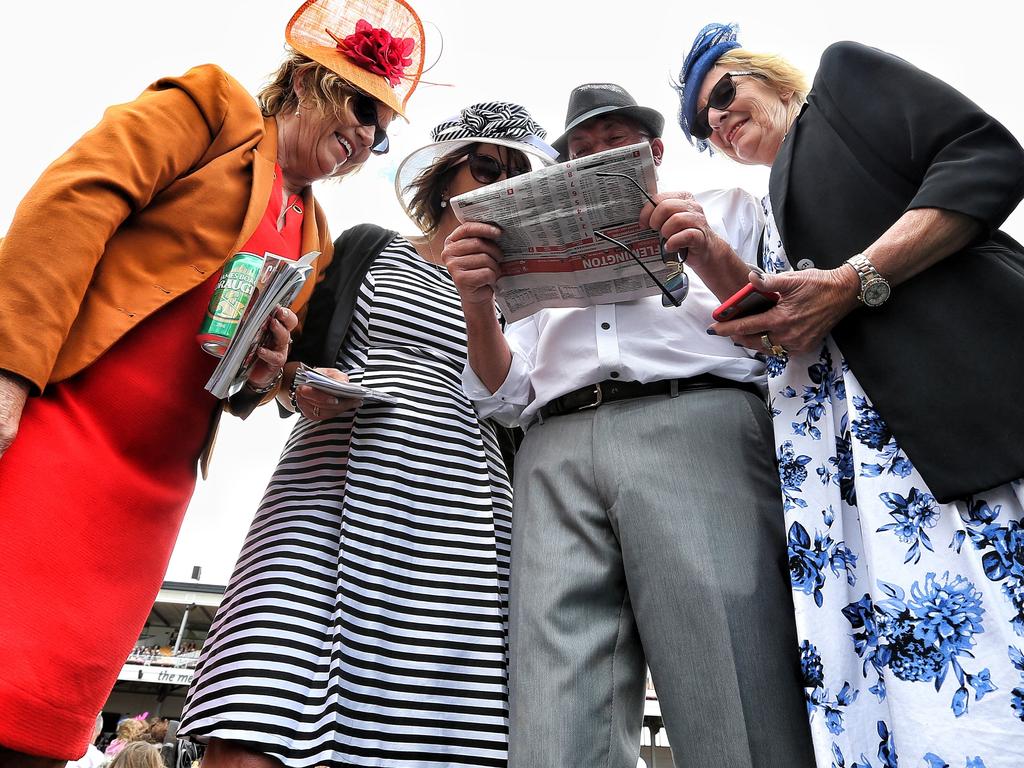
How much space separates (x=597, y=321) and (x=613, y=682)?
0.79 metres

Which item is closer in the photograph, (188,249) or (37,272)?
(37,272)

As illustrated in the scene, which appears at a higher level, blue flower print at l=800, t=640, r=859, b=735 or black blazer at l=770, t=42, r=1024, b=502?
black blazer at l=770, t=42, r=1024, b=502

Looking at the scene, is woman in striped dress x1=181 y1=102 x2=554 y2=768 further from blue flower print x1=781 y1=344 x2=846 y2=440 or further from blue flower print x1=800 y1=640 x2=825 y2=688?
blue flower print x1=781 y1=344 x2=846 y2=440

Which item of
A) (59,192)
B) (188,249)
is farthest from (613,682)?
(59,192)

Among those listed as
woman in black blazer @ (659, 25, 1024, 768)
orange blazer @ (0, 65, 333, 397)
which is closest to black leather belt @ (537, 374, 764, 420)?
woman in black blazer @ (659, 25, 1024, 768)

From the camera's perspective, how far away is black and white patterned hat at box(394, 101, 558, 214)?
2092 mm

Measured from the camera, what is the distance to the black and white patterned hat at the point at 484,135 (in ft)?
6.86

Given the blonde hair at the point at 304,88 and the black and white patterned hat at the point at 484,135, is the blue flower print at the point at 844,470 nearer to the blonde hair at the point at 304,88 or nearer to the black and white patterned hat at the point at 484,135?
the black and white patterned hat at the point at 484,135

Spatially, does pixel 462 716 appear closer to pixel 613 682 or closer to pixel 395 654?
pixel 395 654

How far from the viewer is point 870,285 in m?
1.43

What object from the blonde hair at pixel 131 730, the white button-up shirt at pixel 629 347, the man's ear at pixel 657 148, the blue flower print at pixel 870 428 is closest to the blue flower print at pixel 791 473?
the blue flower print at pixel 870 428

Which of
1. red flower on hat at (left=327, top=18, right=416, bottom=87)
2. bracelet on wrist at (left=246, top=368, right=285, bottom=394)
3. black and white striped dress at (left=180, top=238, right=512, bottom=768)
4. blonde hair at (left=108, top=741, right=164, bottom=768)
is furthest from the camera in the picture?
blonde hair at (left=108, top=741, right=164, bottom=768)

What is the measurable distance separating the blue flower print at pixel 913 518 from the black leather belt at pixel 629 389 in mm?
457

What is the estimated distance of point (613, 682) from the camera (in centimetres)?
153
